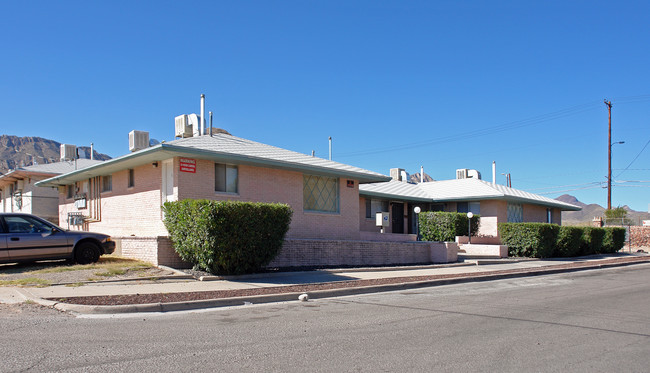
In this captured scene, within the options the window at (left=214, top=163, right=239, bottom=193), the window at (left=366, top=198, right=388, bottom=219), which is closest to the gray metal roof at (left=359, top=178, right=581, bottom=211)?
the window at (left=366, top=198, right=388, bottom=219)

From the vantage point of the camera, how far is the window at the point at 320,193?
19.2 m

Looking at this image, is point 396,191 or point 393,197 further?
point 396,191

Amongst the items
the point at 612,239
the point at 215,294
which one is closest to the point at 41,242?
the point at 215,294

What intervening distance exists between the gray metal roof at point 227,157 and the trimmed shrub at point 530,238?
7.42 m

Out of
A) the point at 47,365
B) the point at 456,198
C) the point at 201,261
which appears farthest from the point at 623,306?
the point at 456,198

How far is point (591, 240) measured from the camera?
2855 cm

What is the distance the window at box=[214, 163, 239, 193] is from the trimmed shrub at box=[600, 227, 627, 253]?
930 inches

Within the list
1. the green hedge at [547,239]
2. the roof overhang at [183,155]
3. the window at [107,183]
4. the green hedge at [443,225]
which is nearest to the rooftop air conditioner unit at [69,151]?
the roof overhang at [183,155]

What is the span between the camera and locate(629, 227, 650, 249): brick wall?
132 ft

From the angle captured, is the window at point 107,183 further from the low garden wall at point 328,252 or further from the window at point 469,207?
the window at point 469,207

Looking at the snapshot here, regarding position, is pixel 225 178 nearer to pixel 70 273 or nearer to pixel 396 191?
pixel 70 273

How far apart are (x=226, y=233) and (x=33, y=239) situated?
15.8ft

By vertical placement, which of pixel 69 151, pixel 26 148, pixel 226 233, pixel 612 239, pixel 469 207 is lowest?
pixel 612 239

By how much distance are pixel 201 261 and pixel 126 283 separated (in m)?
1.90
